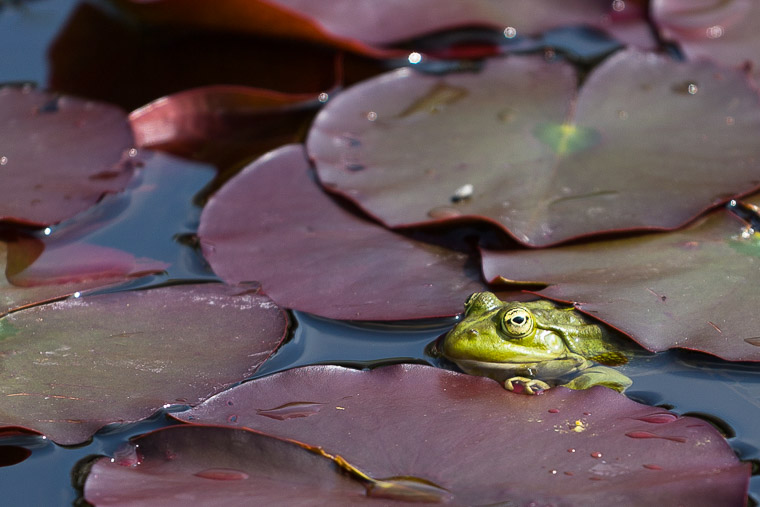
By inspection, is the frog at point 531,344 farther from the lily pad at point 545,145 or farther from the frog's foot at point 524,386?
the lily pad at point 545,145

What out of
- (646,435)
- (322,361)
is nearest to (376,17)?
(322,361)

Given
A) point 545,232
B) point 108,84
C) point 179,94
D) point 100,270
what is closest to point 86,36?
point 108,84

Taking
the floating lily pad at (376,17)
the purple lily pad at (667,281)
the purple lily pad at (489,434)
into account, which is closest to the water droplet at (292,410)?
the purple lily pad at (489,434)

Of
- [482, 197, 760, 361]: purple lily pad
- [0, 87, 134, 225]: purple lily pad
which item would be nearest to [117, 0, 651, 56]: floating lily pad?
[0, 87, 134, 225]: purple lily pad

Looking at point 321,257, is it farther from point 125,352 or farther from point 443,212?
point 125,352

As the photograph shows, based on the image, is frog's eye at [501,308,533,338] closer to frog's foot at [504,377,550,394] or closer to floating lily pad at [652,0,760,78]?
frog's foot at [504,377,550,394]
